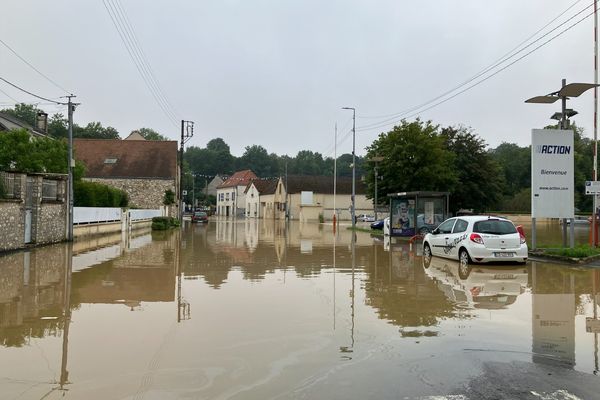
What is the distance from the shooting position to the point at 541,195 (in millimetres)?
18672

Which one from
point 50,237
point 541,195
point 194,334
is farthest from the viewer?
point 50,237

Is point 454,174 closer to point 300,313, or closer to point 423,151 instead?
point 423,151

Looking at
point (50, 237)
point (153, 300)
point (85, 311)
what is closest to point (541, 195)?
point (153, 300)

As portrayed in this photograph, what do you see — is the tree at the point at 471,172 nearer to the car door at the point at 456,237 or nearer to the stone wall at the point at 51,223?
the car door at the point at 456,237

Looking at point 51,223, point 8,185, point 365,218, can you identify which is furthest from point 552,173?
point 365,218

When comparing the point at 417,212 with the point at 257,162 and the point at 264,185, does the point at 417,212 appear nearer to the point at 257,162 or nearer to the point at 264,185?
the point at 264,185

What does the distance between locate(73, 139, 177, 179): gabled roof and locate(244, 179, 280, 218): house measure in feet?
106

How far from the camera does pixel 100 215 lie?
1243 inches

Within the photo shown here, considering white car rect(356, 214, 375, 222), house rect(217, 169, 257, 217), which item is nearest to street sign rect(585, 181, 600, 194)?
white car rect(356, 214, 375, 222)

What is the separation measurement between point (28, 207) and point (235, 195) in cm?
9028

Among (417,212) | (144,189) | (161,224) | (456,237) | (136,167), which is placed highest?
(136,167)

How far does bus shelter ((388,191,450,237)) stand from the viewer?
2728 centimetres

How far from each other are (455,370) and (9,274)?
1147 cm

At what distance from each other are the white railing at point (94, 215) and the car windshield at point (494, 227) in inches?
767
